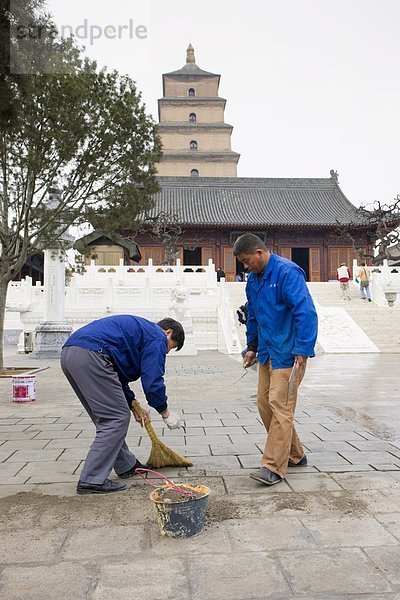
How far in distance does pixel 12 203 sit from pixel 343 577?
9.05 metres

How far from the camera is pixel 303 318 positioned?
3.36m

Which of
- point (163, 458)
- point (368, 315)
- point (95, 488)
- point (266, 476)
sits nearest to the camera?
point (95, 488)

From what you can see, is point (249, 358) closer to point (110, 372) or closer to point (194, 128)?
point (110, 372)

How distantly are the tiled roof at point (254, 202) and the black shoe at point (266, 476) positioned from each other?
2713 centimetres

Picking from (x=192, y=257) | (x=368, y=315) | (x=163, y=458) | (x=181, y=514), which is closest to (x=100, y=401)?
(x=163, y=458)

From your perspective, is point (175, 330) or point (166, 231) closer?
→ point (175, 330)

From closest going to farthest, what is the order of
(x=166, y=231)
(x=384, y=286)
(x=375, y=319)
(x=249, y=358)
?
1. (x=249, y=358)
2. (x=375, y=319)
3. (x=384, y=286)
4. (x=166, y=231)

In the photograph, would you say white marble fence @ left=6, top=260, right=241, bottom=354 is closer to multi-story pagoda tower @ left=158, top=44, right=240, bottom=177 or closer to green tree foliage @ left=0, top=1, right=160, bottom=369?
green tree foliage @ left=0, top=1, right=160, bottom=369

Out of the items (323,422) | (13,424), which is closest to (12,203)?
(13,424)

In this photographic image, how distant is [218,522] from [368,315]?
16.9 m

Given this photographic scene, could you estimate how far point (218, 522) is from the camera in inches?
108

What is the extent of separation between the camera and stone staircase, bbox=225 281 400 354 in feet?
55.2

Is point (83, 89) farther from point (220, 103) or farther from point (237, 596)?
point (220, 103)

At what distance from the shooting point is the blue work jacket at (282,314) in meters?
3.36
